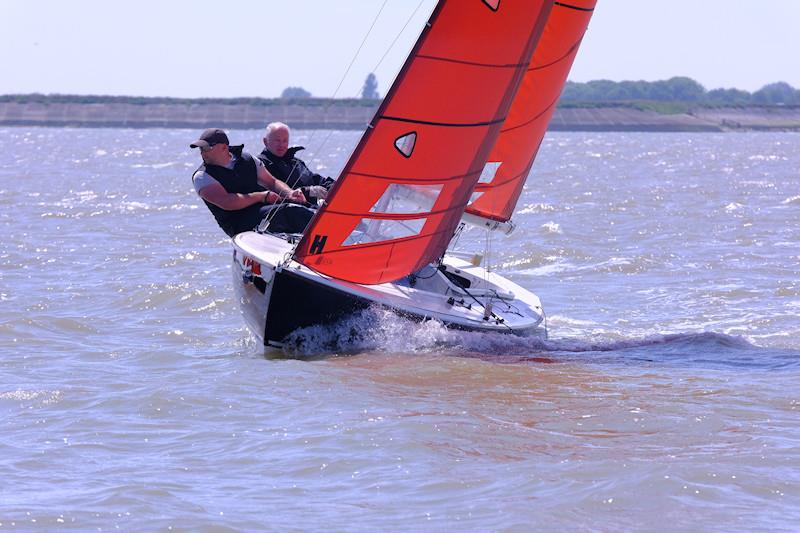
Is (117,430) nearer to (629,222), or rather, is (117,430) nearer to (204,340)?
(204,340)

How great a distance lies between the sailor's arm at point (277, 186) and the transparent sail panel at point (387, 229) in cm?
68

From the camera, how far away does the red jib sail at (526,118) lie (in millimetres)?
11109

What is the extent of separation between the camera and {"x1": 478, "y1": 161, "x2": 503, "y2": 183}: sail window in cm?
1107

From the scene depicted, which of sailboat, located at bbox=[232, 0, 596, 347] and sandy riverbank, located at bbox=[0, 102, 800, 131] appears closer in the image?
sailboat, located at bbox=[232, 0, 596, 347]

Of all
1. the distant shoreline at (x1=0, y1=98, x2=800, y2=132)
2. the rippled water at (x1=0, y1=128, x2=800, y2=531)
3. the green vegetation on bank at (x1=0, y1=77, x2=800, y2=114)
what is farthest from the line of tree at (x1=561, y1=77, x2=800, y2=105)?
the rippled water at (x1=0, y1=128, x2=800, y2=531)

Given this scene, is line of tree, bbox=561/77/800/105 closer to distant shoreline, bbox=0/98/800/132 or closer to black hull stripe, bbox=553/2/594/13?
distant shoreline, bbox=0/98/800/132

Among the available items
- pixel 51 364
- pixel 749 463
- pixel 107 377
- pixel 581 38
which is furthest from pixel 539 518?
pixel 581 38

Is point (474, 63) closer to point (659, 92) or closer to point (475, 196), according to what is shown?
point (475, 196)

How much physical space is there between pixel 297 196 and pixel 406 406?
2958 mm

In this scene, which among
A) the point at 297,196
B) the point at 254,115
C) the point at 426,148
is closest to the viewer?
the point at 426,148

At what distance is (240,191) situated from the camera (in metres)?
9.75

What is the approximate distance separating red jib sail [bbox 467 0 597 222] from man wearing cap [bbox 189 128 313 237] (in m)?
1.78

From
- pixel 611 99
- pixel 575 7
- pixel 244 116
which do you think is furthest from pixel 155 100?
pixel 575 7

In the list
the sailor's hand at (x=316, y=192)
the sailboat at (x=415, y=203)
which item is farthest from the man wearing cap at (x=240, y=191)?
the sailboat at (x=415, y=203)
